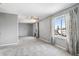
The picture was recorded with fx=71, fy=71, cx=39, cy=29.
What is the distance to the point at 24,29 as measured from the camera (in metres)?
11.9

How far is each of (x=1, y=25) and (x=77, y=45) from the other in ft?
15.6

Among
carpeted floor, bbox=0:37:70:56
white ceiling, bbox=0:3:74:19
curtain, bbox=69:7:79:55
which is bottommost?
carpeted floor, bbox=0:37:70:56

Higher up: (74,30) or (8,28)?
(8,28)

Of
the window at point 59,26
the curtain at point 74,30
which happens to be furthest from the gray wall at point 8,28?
the curtain at point 74,30

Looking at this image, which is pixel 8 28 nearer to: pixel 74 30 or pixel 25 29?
pixel 74 30

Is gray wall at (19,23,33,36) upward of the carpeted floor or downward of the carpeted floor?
upward

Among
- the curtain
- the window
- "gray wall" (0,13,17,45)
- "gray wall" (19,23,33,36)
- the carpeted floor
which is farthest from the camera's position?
"gray wall" (19,23,33,36)

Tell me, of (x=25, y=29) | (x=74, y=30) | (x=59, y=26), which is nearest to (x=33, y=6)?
(x=74, y=30)

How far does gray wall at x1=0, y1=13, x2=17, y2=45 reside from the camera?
4.93m

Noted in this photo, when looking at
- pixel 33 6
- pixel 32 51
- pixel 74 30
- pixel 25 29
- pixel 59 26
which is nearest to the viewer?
pixel 74 30

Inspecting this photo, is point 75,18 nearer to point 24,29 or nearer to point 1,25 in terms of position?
point 1,25

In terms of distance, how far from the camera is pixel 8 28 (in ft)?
16.9

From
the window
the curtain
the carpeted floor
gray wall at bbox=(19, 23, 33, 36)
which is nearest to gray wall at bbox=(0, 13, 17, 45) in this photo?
the carpeted floor

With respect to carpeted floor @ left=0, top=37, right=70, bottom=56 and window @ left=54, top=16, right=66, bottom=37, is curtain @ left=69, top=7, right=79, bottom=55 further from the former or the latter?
window @ left=54, top=16, right=66, bottom=37
